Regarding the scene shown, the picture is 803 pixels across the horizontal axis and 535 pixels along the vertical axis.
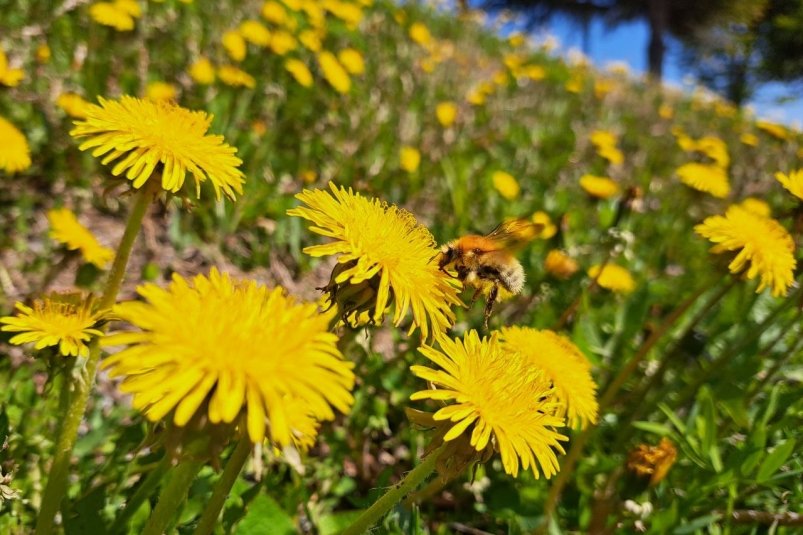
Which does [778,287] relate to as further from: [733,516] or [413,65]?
[413,65]

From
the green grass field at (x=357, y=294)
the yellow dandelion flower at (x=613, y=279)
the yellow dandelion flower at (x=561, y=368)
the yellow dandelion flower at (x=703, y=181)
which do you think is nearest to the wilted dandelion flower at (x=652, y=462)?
the green grass field at (x=357, y=294)

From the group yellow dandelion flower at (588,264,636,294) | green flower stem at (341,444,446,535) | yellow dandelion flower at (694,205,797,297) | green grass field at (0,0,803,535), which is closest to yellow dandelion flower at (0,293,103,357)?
green grass field at (0,0,803,535)

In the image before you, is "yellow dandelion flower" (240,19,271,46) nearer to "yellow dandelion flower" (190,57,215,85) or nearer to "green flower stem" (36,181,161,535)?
"yellow dandelion flower" (190,57,215,85)

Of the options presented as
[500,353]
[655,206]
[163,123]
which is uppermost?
[163,123]

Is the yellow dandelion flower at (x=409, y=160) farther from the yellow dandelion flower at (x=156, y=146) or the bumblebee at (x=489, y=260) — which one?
the yellow dandelion flower at (x=156, y=146)

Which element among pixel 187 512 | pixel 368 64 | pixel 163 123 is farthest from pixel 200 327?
pixel 368 64

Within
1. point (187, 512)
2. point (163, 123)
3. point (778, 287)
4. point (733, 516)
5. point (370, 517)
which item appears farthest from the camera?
point (733, 516)

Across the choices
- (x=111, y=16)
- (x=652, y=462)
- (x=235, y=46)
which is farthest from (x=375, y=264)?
(x=235, y=46)

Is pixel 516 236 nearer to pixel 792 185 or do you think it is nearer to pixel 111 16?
pixel 792 185
